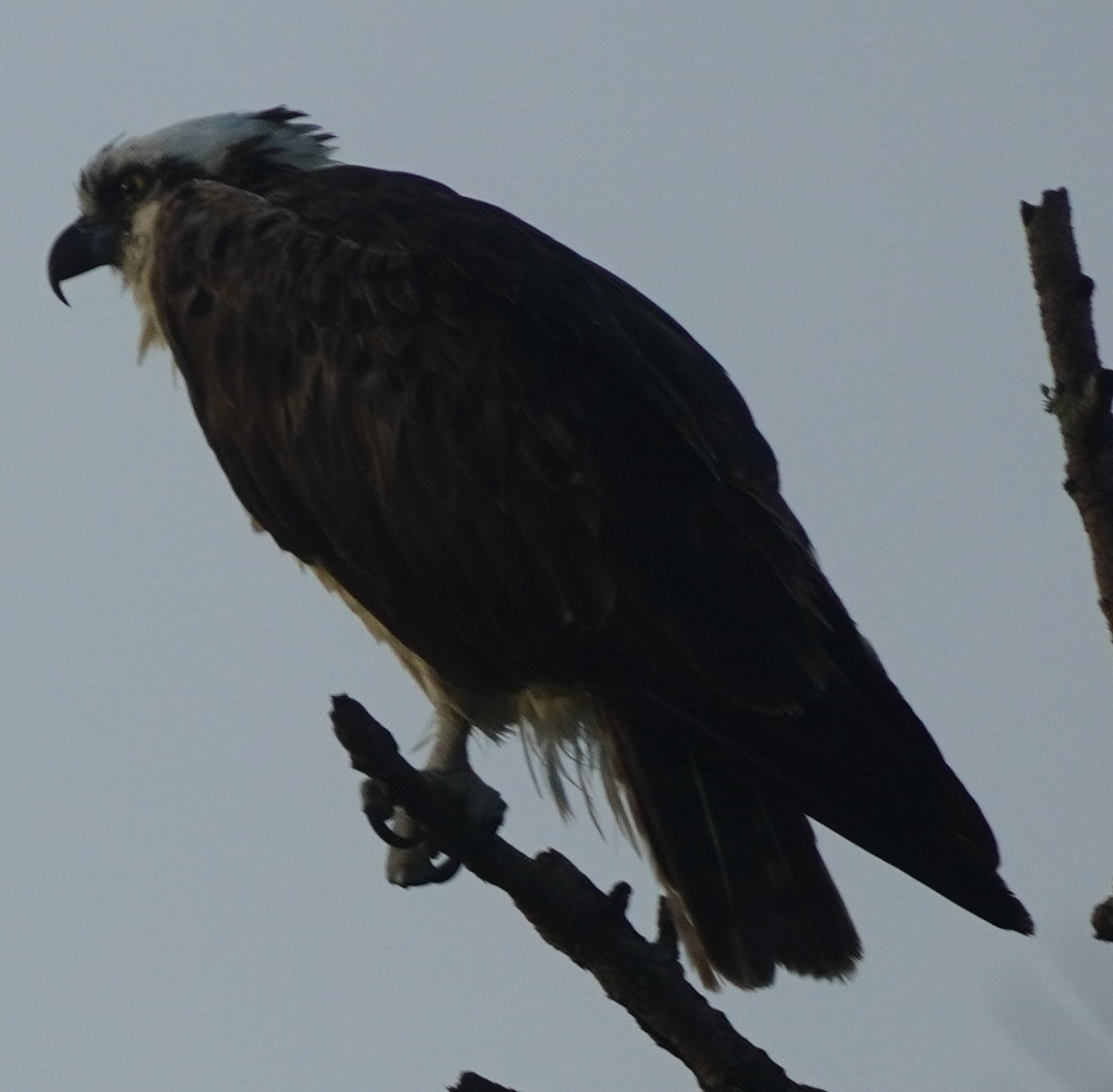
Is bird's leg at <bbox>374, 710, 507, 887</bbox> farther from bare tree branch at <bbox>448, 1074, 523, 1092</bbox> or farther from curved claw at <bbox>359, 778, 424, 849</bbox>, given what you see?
bare tree branch at <bbox>448, 1074, 523, 1092</bbox>

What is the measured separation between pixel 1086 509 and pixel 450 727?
8.80 ft

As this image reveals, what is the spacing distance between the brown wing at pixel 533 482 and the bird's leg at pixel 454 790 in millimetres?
316

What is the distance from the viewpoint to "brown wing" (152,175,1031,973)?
5461 millimetres

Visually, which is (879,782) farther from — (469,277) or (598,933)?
(469,277)

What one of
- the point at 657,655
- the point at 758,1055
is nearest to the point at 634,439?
the point at 657,655

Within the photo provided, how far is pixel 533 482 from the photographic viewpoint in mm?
6059

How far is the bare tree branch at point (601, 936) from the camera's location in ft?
14.1

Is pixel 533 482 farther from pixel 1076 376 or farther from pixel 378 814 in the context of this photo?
pixel 1076 376

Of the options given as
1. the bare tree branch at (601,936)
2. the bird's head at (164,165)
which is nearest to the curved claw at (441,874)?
the bare tree branch at (601,936)

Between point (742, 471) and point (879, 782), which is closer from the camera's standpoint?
point (879, 782)

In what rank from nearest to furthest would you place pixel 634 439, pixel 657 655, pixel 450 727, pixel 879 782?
pixel 879 782 < pixel 657 655 < pixel 634 439 < pixel 450 727

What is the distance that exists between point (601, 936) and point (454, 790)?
93cm

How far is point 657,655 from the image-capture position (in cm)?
567

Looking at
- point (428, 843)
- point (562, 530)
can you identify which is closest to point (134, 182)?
point (562, 530)
